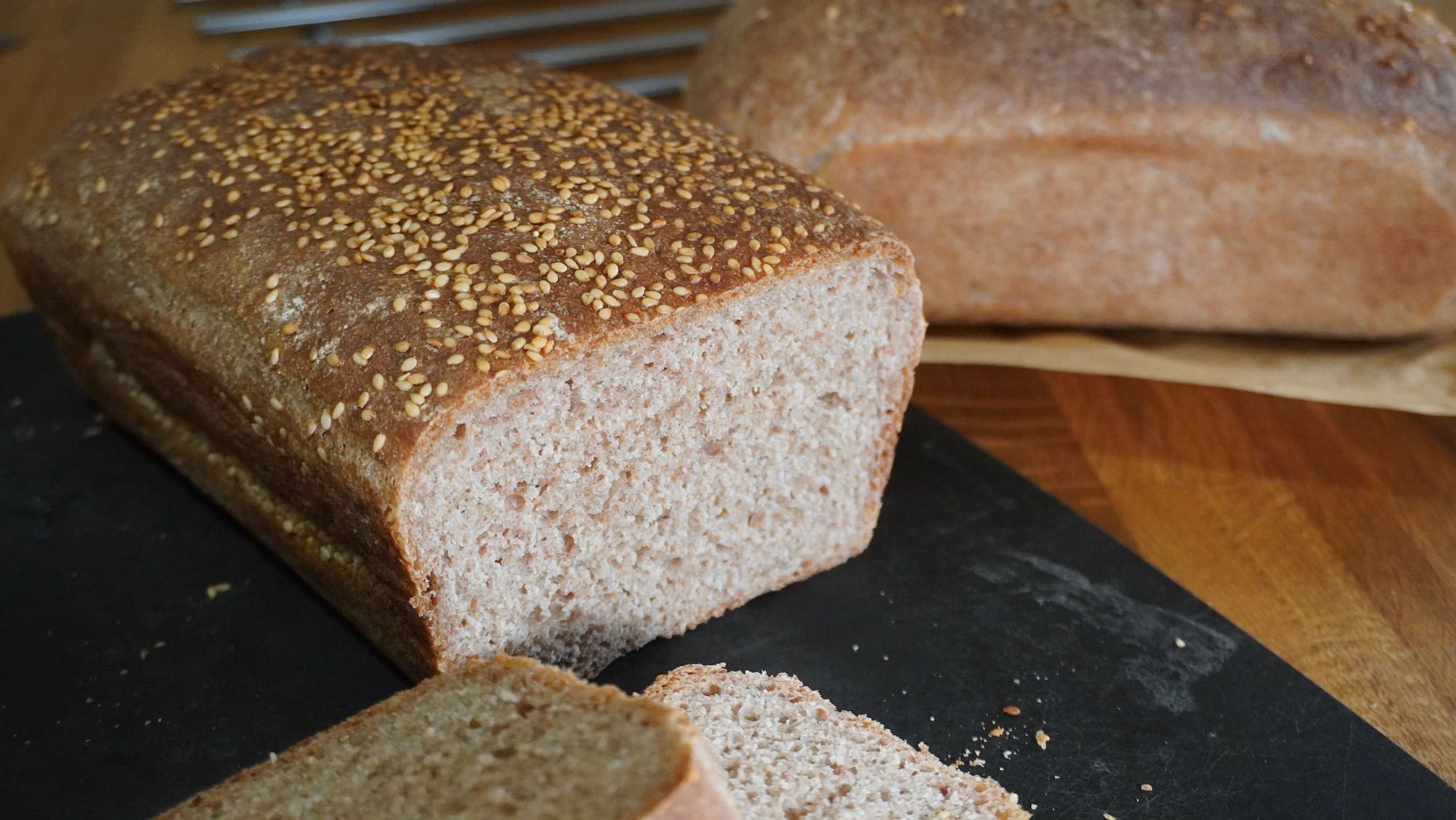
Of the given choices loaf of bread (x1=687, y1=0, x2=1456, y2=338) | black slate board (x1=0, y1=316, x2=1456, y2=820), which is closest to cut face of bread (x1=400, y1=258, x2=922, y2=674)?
black slate board (x1=0, y1=316, x2=1456, y2=820)

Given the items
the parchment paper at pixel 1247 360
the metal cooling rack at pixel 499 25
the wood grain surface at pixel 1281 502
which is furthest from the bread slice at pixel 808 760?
the metal cooling rack at pixel 499 25

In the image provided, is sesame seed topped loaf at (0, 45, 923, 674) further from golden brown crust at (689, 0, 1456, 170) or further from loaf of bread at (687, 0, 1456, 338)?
loaf of bread at (687, 0, 1456, 338)

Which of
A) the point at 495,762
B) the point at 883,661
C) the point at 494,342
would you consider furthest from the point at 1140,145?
the point at 495,762

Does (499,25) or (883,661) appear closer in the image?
(883,661)

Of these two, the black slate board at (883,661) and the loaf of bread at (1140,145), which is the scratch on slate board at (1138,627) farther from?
the loaf of bread at (1140,145)

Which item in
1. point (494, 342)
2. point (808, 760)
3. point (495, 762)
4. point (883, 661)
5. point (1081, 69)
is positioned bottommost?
point (883, 661)

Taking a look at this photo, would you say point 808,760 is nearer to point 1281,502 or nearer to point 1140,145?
point 1281,502
